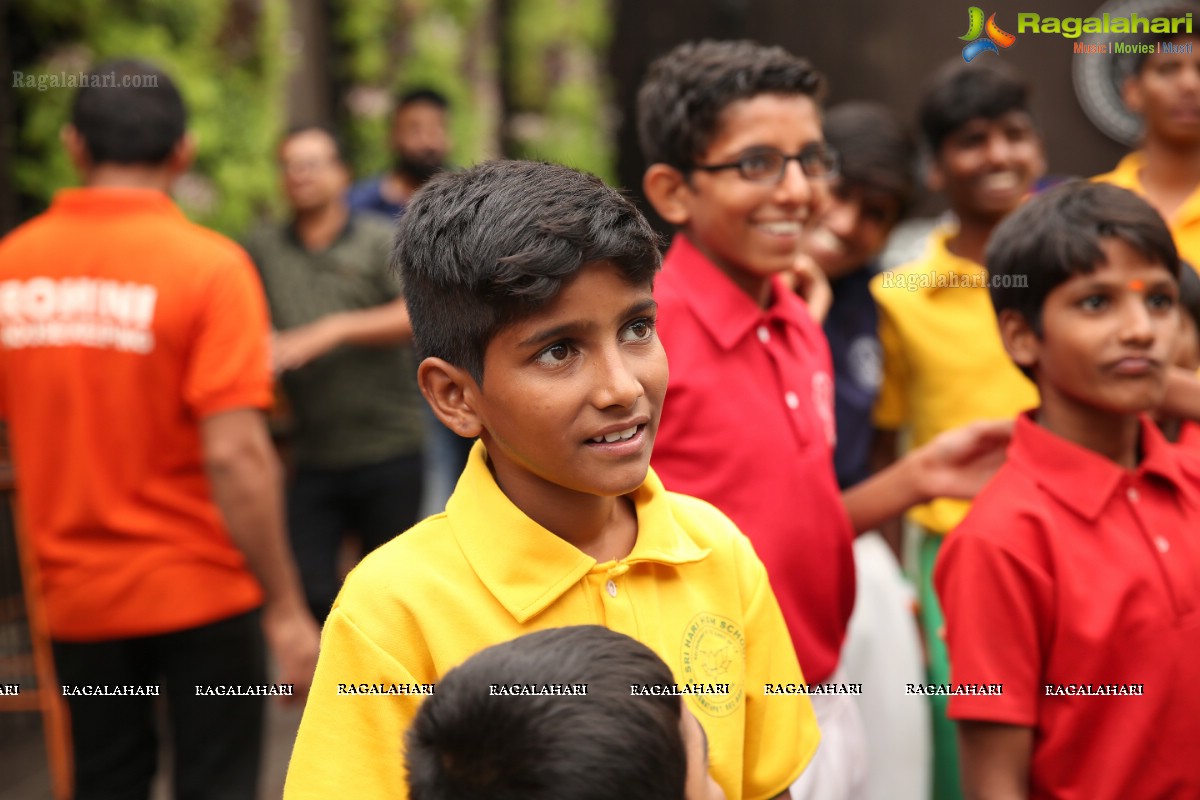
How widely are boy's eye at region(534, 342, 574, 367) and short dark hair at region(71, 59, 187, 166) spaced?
2.05 meters

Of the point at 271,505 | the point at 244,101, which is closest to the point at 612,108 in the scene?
the point at 244,101

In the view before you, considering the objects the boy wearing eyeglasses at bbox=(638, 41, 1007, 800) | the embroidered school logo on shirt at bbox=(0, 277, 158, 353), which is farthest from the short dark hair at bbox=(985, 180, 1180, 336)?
the embroidered school logo on shirt at bbox=(0, 277, 158, 353)

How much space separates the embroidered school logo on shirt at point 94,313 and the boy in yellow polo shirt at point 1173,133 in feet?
7.93

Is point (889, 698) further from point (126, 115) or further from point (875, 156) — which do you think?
point (126, 115)

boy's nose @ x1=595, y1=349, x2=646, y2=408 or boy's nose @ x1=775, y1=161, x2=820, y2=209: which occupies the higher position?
boy's nose @ x1=775, y1=161, x2=820, y2=209

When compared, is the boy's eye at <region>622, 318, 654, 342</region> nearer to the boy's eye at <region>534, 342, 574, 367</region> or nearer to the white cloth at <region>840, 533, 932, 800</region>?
the boy's eye at <region>534, 342, 574, 367</region>

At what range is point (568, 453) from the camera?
1667mm

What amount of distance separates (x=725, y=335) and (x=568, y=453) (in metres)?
0.91

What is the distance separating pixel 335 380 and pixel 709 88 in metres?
2.50

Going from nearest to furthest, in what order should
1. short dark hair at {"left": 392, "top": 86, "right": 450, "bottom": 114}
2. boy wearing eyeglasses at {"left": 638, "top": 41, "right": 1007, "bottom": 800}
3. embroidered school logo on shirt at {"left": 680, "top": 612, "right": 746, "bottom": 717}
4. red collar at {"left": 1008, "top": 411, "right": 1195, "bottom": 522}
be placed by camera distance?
embroidered school logo on shirt at {"left": 680, "top": 612, "right": 746, "bottom": 717} < red collar at {"left": 1008, "top": 411, "right": 1195, "bottom": 522} < boy wearing eyeglasses at {"left": 638, "top": 41, "right": 1007, "bottom": 800} < short dark hair at {"left": 392, "top": 86, "right": 450, "bottom": 114}

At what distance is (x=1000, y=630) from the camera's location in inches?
80.5

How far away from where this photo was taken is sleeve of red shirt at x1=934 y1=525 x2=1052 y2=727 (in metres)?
2.03

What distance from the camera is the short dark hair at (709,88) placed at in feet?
8.61

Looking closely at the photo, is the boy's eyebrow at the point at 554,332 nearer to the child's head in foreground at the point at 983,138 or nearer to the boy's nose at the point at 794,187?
the boy's nose at the point at 794,187
